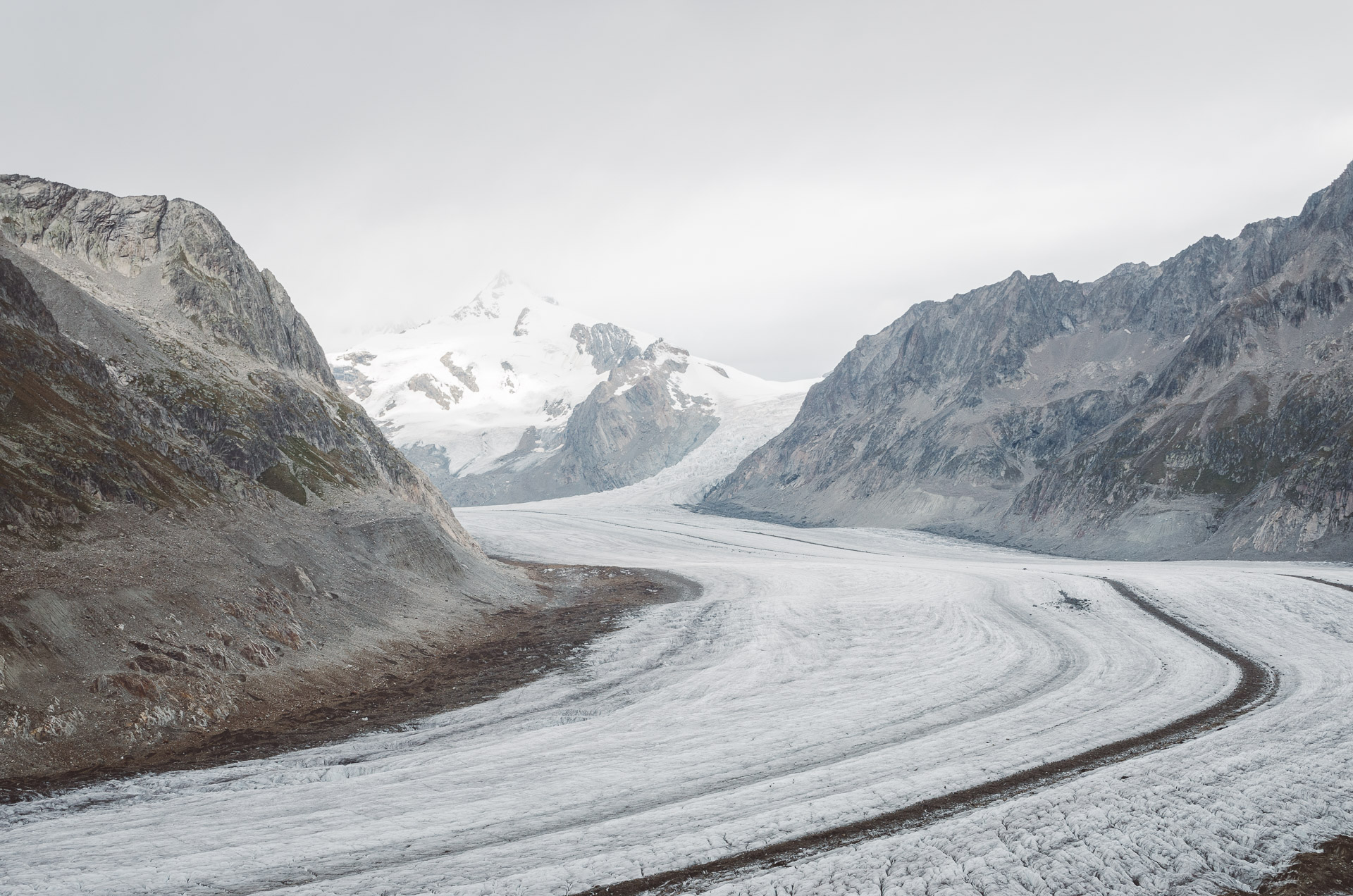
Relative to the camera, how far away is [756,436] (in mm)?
189750

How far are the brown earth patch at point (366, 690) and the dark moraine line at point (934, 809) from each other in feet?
32.5

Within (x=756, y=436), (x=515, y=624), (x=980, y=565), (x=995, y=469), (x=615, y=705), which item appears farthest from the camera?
(x=756, y=436)

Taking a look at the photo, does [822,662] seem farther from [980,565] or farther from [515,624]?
[980,565]

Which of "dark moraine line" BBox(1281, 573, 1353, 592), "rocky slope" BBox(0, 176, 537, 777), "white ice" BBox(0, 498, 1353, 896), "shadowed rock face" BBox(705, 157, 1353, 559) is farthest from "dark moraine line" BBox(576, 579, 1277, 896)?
"shadowed rock face" BBox(705, 157, 1353, 559)

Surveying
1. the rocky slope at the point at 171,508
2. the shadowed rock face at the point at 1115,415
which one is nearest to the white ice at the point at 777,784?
the rocky slope at the point at 171,508

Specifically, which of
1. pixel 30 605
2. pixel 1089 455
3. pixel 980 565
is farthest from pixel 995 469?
pixel 30 605

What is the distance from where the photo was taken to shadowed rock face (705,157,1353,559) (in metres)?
73.7

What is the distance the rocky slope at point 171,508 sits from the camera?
16.2m

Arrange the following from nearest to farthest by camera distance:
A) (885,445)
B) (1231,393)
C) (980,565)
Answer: (980,565), (1231,393), (885,445)

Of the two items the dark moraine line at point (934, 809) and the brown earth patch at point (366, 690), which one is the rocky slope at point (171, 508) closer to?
the brown earth patch at point (366, 690)

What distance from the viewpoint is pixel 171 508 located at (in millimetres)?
24641

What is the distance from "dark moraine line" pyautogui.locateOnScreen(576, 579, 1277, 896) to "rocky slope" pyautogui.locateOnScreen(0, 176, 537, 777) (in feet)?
38.0

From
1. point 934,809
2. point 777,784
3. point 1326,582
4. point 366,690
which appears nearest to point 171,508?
point 366,690

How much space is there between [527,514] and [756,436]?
310ft
